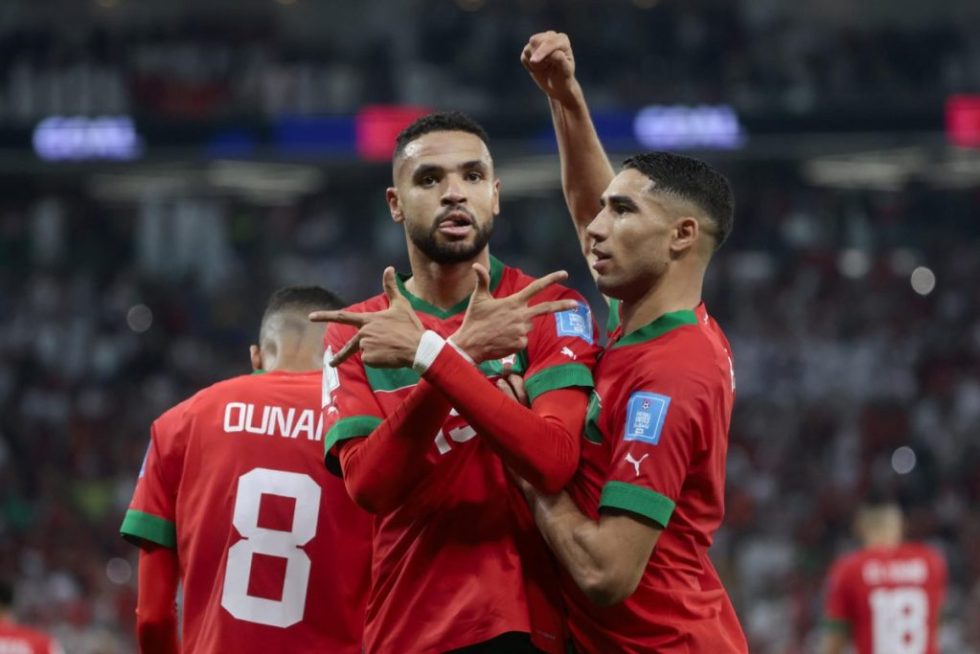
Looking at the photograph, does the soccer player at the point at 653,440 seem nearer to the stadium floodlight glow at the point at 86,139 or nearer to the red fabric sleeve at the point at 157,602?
the red fabric sleeve at the point at 157,602

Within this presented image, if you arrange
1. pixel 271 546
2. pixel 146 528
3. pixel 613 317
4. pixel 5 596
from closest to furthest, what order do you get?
pixel 613 317 → pixel 271 546 → pixel 146 528 → pixel 5 596

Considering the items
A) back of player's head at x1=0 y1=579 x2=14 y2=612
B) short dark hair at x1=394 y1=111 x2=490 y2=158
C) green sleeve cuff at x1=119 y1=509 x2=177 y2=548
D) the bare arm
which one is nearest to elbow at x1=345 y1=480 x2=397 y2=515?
short dark hair at x1=394 y1=111 x2=490 y2=158

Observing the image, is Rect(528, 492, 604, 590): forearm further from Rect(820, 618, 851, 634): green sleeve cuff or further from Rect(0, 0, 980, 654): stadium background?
Rect(0, 0, 980, 654): stadium background

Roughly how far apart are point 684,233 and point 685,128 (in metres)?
13.0

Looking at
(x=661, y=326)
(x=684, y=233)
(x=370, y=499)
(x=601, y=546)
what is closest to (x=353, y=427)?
(x=370, y=499)

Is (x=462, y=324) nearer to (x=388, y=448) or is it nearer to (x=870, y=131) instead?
(x=388, y=448)

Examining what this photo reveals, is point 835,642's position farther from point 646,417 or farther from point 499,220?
point 499,220

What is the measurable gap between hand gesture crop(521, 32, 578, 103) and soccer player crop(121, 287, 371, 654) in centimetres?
119

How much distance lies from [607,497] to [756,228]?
52.4ft

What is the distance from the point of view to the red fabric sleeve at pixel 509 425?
3531 millimetres

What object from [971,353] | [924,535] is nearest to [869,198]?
[971,353]

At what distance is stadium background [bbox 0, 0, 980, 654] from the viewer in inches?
625

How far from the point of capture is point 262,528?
457cm

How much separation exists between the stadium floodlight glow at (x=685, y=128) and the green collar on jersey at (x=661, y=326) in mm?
12953
